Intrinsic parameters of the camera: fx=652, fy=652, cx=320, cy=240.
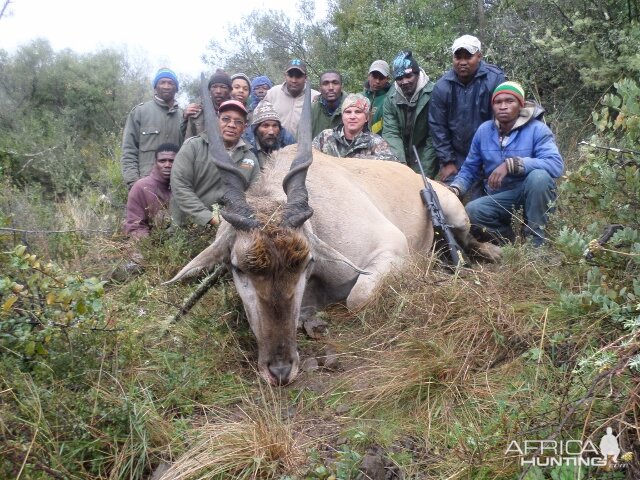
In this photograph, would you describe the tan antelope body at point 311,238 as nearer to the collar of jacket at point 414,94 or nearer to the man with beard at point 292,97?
the collar of jacket at point 414,94

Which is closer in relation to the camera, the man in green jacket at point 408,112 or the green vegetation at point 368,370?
the green vegetation at point 368,370

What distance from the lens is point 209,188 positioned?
759cm

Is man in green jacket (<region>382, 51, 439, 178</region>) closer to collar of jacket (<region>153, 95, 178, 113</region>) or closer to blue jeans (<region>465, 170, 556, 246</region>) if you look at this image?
blue jeans (<region>465, 170, 556, 246</region>)

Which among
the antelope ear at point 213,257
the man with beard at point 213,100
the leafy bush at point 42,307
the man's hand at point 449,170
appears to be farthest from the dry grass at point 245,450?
the man with beard at point 213,100


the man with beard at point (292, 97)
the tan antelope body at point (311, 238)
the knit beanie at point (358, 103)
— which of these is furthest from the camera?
the man with beard at point (292, 97)

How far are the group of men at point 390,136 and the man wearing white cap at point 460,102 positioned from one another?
0.01 metres

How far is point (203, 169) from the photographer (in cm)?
752

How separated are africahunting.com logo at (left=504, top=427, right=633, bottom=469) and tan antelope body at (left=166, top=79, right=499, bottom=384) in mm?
1746

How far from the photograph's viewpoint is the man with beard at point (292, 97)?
914 cm

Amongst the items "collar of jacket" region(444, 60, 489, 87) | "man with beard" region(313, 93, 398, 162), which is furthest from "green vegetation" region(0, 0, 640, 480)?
"man with beard" region(313, 93, 398, 162)

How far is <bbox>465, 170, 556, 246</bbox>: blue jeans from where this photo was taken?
6.43 meters

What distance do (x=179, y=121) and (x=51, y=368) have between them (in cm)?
611

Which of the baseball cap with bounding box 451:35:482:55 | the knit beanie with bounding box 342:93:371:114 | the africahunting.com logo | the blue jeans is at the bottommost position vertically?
the africahunting.com logo

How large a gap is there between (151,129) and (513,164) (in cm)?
Answer: 492
